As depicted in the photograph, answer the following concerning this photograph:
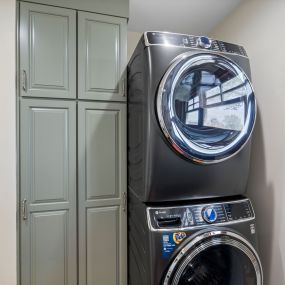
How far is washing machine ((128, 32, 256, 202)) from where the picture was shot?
3.58ft

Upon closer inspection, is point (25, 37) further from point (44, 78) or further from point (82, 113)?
point (82, 113)

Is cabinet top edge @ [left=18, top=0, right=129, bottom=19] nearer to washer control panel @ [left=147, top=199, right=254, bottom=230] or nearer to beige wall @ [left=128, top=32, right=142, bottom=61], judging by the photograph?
beige wall @ [left=128, top=32, right=142, bottom=61]

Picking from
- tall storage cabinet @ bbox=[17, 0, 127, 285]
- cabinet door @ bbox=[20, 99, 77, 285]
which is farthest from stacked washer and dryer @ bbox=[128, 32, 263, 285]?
cabinet door @ bbox=[20, 99, 77, 285]

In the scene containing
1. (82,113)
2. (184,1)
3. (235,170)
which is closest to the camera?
(235,170)

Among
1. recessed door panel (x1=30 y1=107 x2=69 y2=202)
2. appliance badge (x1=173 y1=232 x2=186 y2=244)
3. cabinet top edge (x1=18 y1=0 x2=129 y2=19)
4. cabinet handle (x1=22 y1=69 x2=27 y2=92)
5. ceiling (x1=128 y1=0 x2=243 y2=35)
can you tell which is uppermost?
ceiling (x1=128 y1=0 x2=243 y2=35)

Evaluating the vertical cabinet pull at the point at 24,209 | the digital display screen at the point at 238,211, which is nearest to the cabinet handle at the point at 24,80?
the vertical cabinet pull at the point at 24,209

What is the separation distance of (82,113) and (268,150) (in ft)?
4.20

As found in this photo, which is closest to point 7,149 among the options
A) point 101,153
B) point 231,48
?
point 101,153

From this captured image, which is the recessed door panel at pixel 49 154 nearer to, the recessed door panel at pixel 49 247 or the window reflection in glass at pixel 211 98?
the recessed door panel at pixel 49 247

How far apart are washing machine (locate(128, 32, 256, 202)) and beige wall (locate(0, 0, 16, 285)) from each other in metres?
0.72

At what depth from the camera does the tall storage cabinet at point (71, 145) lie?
1.38 meters

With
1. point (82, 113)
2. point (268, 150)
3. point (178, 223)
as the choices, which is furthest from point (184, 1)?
point (178, 223)

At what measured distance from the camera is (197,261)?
117 centimetres

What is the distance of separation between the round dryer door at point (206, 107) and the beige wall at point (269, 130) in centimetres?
25
